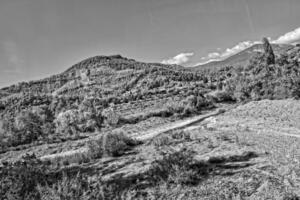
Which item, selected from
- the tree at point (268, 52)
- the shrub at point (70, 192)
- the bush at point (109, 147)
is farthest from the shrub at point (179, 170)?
the tree at point (268, 52)

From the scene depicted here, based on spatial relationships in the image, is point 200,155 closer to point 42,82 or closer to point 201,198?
point 201,198

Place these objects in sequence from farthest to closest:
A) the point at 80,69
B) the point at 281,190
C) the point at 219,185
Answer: the point at 80,69
the point at 219,185
the point at 281,190

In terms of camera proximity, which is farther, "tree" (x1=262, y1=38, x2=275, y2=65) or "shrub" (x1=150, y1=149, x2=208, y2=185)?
"tree" (x1=262, y1=38, x2=275, y2=65)

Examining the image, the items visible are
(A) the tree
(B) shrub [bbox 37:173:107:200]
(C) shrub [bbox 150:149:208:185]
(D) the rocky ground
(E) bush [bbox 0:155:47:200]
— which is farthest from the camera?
(A) the tree

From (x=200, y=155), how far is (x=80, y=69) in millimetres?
94890

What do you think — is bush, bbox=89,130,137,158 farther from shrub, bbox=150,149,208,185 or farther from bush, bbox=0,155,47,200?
shrub, bbox=150,149,208,185

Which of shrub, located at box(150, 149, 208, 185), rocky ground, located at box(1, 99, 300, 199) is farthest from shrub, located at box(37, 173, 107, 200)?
shrub, located at box(150, 149, 208, 185)

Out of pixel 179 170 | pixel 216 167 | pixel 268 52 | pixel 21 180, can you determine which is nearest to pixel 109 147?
pixel 21 180

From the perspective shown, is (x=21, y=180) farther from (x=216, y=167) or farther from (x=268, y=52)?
(x=268, y=52)

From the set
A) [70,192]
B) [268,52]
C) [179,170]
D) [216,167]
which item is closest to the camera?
[70,192]

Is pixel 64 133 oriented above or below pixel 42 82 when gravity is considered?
below

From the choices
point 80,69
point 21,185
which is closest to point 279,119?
point 21,185

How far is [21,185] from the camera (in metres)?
5.73

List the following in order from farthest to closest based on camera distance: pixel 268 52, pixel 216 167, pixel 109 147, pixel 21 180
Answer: pixel 268 52 < pixel 109 147 < pixel 216 167 < pixel 21 180
